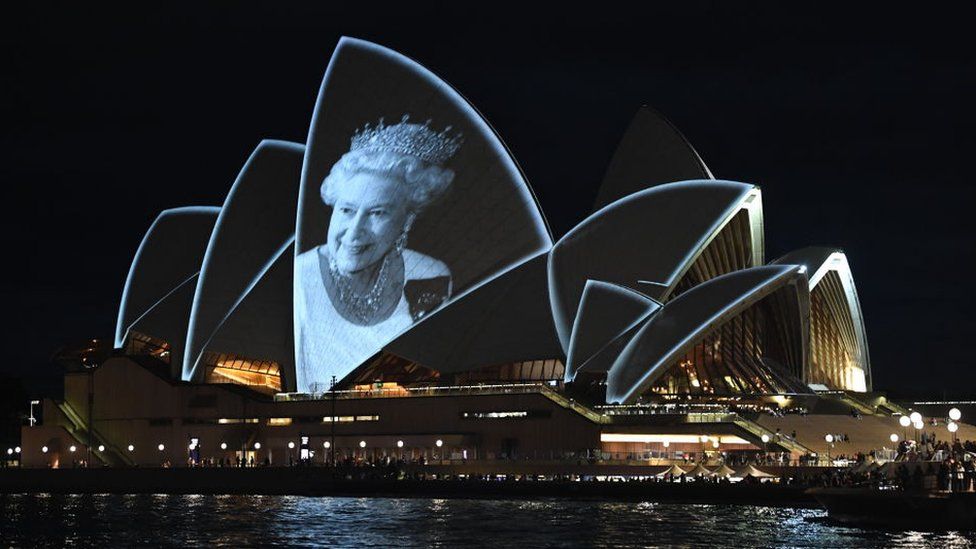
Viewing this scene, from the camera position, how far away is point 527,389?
2227 inches

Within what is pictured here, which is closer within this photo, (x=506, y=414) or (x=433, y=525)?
(x=433, y=525)

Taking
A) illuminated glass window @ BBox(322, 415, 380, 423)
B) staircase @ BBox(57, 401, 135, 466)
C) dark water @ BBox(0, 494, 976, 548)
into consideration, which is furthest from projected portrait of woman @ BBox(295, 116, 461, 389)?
dark water @ BBox(0, 494, 976, 548)

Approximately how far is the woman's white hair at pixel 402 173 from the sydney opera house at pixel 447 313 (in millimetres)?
76

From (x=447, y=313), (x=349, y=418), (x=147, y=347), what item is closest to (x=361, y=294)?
(x=447, y=313)

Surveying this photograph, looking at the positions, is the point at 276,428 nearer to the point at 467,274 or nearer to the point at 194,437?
the point at 194,437

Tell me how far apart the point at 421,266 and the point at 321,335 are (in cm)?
583

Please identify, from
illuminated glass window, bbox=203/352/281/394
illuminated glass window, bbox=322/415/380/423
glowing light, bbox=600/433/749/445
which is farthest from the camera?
illuminated glass window, bbox=203/352/281/394

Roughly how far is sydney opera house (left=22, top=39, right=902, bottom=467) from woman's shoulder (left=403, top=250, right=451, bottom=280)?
9 centimetres

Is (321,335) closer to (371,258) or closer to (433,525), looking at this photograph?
(371,258)

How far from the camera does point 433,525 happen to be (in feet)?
118

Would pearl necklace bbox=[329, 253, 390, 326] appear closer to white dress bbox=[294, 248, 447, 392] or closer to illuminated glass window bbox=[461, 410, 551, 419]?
white dress bbox=[294, 248, 447, 392]

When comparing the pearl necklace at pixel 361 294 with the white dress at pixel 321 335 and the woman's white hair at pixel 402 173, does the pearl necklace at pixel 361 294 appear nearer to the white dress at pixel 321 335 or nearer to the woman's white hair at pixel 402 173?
the white dress at pixel 321 335

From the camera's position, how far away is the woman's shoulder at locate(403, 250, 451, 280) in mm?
58375

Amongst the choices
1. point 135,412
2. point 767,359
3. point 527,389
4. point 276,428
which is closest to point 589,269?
point 527,389
